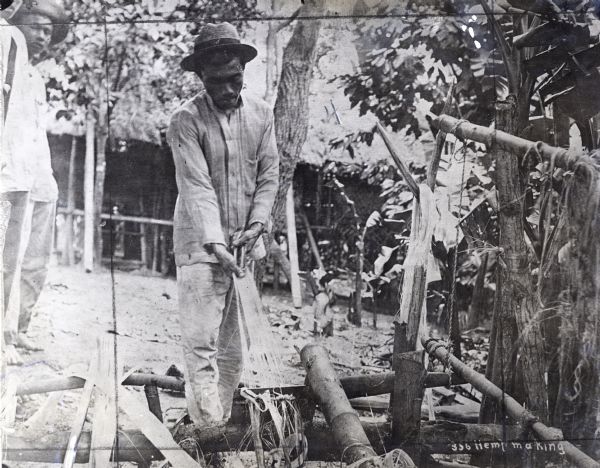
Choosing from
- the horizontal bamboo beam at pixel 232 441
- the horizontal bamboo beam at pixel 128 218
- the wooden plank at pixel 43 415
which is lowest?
the horizontal bamboo beam at pixel 232 441

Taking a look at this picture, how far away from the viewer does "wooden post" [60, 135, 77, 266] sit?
374cm

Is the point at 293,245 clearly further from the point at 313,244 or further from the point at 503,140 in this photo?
the point at 503,140

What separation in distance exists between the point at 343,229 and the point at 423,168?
2.11 feet

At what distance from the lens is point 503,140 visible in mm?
3920

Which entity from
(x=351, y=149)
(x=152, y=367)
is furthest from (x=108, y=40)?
(x=152, y=367)

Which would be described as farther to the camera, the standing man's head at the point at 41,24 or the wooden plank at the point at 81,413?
the standing man's head at the point at 41,24

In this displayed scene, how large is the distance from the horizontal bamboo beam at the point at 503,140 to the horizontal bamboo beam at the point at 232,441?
1.73 meters

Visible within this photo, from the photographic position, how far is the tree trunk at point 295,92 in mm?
3832

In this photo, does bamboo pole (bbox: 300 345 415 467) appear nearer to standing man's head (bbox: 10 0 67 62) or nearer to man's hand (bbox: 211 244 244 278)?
man's hand (bbox: 211 244 244 278)

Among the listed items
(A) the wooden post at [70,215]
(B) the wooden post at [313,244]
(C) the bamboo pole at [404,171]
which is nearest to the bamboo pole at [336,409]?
(B) the wooden post at [313,244]

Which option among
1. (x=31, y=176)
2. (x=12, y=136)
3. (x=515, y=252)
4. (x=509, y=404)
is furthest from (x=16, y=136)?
(x=509, y=404)

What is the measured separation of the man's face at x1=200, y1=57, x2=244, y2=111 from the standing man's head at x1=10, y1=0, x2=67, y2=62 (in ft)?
2.97

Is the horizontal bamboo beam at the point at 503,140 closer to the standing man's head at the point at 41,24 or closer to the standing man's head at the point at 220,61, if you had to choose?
the standing man's head at the point at 220,61

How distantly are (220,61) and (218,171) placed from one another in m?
0.67
